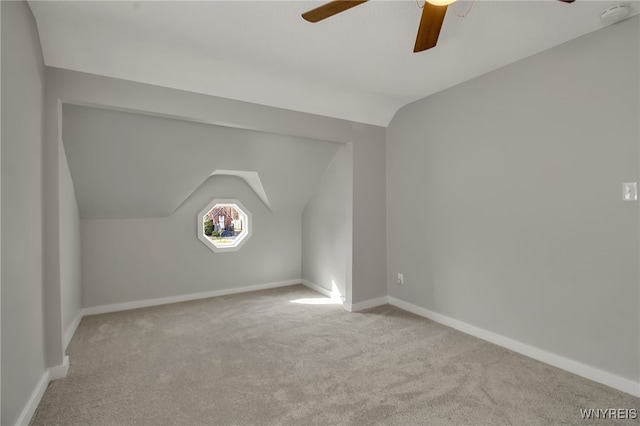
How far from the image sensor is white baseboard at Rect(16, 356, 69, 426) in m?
1.76

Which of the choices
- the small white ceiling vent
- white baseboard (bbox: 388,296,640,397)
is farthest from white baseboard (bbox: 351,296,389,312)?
the small white ceiling vent

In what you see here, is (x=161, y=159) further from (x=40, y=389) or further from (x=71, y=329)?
(x=40, y=389)

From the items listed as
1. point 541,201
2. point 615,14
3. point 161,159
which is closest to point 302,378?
point 541,201

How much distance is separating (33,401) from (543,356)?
346 centimetres

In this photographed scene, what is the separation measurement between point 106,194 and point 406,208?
3.20m

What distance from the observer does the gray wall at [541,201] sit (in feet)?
6.99

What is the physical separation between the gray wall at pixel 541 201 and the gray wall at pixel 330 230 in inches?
30.4

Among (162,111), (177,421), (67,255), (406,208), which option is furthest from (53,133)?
(406,208)

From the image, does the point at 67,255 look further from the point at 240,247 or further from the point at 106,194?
the point at 240,247

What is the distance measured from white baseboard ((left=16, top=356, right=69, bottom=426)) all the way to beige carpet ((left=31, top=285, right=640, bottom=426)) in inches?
1.9

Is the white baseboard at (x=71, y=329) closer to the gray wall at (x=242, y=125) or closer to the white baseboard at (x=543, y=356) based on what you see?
the gray wall at (x=242, y=125)

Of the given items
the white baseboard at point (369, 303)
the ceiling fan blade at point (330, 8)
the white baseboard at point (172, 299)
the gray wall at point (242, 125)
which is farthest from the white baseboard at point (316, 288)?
the ceiling fan blade at point (330, 8)

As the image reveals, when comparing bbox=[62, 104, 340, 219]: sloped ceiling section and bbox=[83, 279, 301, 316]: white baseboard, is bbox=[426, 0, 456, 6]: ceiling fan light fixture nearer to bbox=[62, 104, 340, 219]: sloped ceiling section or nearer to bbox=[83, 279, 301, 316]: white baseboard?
bbox=[62, 104, 340, 219]: sloped ceiling section

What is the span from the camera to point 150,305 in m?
3.80
